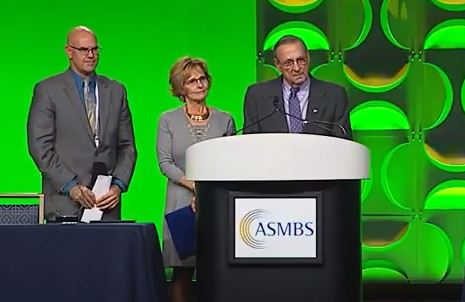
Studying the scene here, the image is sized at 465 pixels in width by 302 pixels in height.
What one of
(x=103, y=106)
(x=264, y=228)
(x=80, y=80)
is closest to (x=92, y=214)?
(x=103, y=106)

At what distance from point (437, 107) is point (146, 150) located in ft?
5.73

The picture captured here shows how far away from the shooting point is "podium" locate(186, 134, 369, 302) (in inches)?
90.9

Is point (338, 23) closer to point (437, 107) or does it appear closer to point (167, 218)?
point (437, 107)

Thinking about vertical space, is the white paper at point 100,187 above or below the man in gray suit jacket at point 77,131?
below

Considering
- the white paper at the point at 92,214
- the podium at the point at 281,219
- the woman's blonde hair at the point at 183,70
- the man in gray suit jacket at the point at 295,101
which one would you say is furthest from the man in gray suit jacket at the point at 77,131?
the podium at the point at 281,219

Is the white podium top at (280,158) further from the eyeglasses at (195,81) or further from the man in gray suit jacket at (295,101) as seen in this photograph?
the eyeglasses at (195,81)

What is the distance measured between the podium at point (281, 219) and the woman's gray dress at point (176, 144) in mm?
1207

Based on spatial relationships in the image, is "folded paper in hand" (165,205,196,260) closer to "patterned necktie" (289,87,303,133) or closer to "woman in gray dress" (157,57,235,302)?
"woman in gray dress" (157,57,235,302)

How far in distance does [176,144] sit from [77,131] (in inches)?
16.5

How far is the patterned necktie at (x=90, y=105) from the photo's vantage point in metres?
3.54

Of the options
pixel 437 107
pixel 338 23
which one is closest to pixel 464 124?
pixel 437 107

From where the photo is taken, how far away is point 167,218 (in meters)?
3.18

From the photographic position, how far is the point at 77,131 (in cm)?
352

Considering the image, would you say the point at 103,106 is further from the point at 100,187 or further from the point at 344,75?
the point at 344,75
